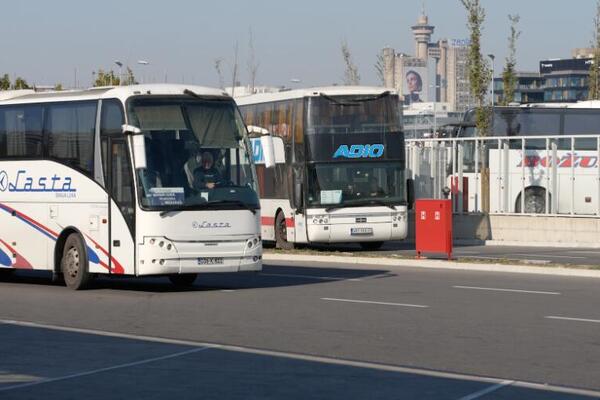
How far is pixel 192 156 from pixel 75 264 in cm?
275

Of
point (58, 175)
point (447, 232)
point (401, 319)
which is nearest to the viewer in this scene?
point (401, 319)

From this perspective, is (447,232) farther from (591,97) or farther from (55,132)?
(591,97)

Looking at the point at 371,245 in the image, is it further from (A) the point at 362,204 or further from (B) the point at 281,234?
(A) the point at 362,204

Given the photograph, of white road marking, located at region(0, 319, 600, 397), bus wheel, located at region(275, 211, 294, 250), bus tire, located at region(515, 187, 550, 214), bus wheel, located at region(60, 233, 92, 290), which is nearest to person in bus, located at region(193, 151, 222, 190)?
bus wheel, located at region(60, 233, 92, 290)

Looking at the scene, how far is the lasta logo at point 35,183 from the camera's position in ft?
69.6

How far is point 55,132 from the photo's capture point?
71.0 feet

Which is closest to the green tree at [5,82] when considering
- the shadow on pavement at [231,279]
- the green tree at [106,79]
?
the green tree at [106,79]

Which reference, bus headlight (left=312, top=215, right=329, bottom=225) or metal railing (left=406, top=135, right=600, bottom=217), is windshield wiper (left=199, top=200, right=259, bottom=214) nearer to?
bus headlight (left=312, top=215, right=329, bottom=225)

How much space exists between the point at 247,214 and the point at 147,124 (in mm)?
2077

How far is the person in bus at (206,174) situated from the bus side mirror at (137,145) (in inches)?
34.6

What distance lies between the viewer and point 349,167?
31562mm

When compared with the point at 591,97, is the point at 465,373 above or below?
below

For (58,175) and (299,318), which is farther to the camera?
(58,175)

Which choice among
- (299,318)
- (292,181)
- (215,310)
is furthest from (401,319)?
(292,181)
